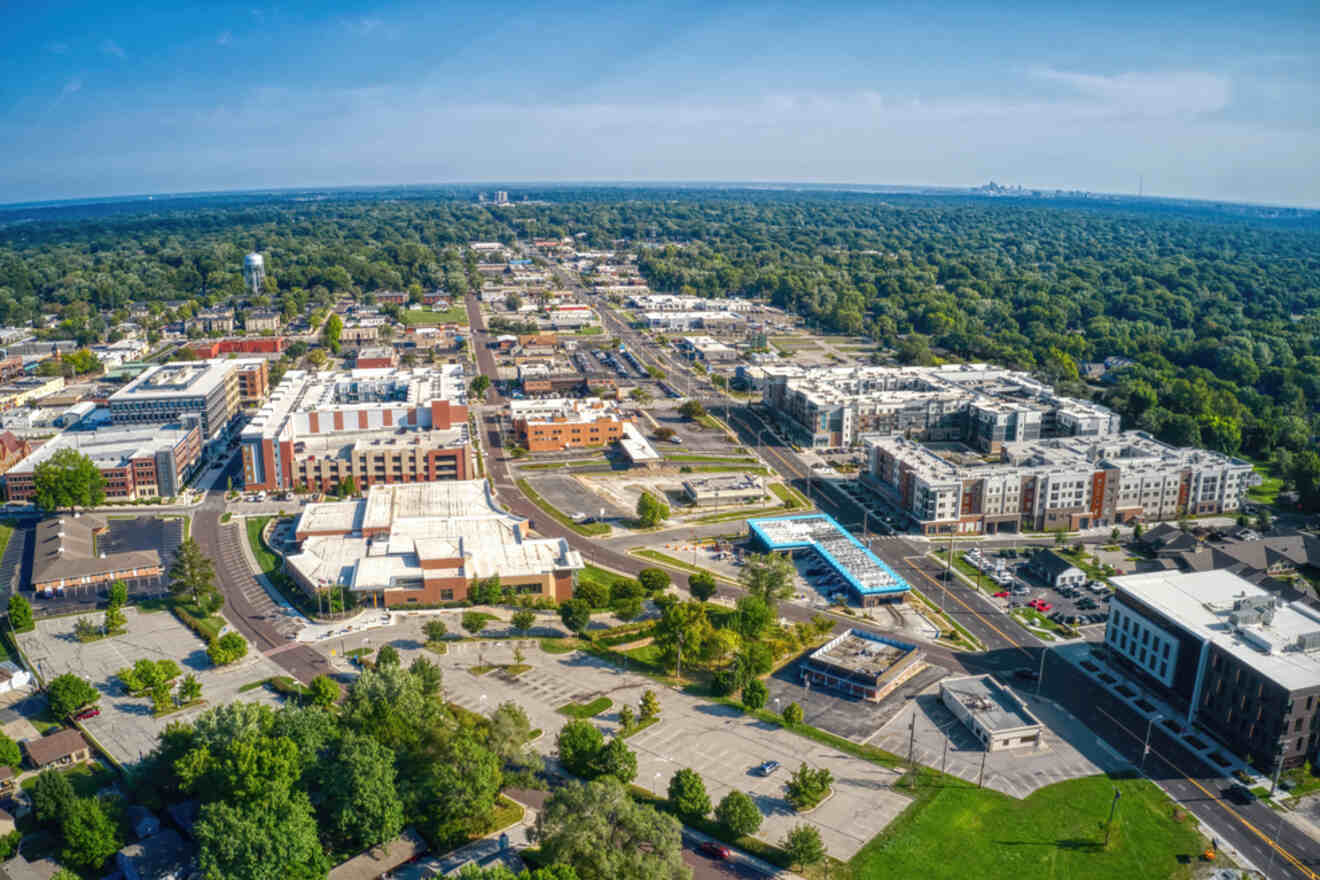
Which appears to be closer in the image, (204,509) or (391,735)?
(391,735)

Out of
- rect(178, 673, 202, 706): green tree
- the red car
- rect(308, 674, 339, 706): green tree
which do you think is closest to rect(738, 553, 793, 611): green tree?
the red car

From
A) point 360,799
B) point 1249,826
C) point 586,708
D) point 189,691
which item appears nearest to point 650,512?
point 586,708

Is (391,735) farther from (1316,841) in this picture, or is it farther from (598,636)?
(1316,841)

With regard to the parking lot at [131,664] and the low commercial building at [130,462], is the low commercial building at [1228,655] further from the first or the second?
the low commercial building at [130,462]

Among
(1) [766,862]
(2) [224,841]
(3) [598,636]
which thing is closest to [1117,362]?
(3) [598,636]

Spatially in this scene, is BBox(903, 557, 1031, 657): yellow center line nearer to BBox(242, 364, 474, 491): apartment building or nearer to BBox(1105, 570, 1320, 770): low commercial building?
BBox(1105, 570, 1320, 770): low commercial building
